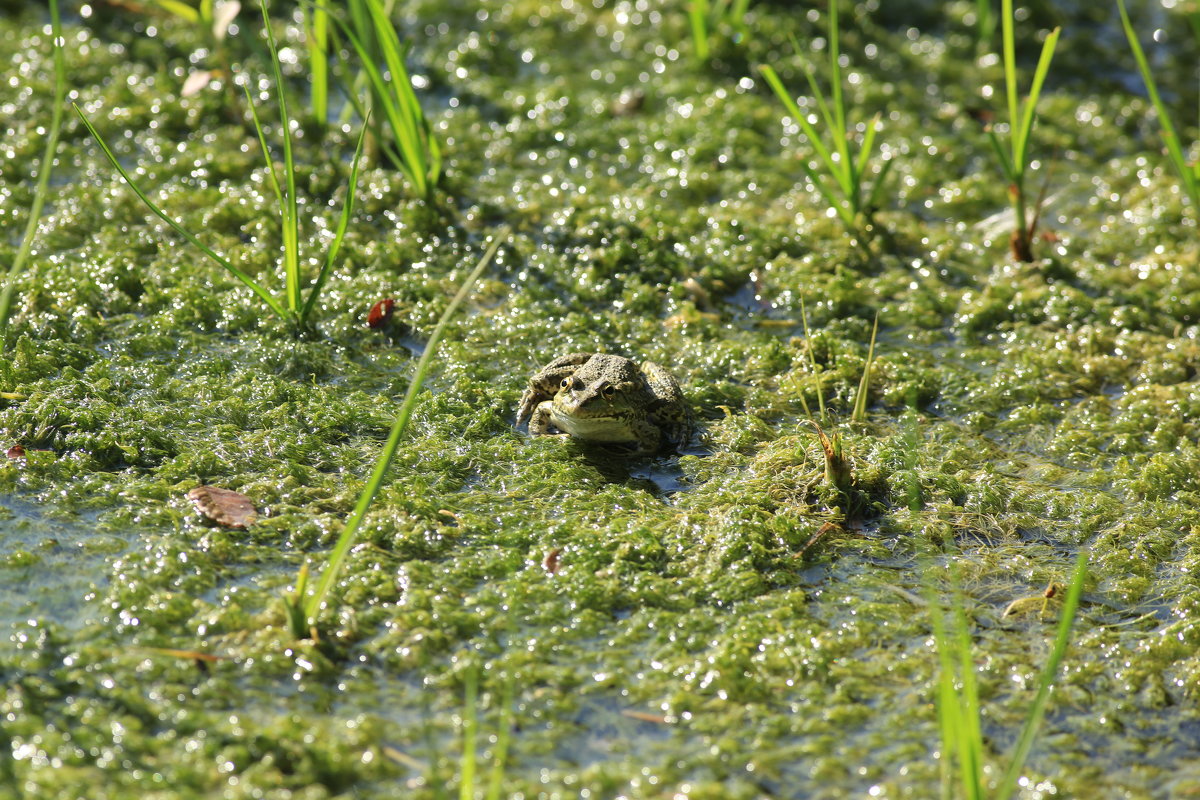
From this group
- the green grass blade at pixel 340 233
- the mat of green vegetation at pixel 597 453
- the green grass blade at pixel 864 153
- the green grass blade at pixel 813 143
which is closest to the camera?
the mat of green vegetation at pixel 597 453

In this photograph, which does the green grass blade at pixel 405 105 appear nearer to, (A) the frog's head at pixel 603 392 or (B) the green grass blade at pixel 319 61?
(B) the green grass blade at pixel 319 61

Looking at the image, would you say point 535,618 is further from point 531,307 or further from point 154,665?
point 531,307

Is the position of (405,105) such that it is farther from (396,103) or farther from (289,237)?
(289,237)

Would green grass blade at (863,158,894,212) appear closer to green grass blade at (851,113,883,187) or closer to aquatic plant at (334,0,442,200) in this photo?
green grass blade at (851,113,883,187)

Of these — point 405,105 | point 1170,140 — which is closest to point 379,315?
point 405,105

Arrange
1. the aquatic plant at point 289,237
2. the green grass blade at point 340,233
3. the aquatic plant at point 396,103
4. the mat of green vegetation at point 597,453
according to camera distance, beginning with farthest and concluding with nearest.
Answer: the aquatic plant at point 396,103
the green grass blade at point 340,233
the aquatic plant at point 289,237
the mat of green vegetation at point 597,453

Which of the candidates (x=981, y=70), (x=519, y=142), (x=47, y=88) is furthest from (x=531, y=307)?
(x=981, y=70)

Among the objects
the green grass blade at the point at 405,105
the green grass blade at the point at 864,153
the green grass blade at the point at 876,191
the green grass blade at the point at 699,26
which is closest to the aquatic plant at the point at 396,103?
the green grass blade at the point at 405,105
